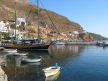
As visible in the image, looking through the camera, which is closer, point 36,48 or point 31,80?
point 31,80

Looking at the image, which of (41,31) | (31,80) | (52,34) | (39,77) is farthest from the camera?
(52,34)

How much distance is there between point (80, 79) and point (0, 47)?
46.8m

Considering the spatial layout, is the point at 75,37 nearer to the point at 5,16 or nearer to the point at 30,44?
the point at 5,16

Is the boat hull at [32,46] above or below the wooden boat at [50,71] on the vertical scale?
above

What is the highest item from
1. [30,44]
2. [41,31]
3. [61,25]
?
[61,25]

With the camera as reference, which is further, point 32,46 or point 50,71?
point 32,46

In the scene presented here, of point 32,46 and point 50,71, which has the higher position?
point 32,46

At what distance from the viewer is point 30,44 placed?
58.7 meters

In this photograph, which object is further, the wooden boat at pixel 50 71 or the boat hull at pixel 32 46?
the boat hull at pixel 32 46

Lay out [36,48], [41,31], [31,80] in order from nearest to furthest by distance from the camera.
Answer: [31,80], [36,48], [41,31]

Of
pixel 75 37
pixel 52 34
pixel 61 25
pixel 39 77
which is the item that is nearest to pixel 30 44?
pixel 39 77

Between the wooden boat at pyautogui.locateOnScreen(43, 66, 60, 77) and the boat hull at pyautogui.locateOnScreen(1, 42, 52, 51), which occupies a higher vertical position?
the boat hull at pyautogui.locateOnScreen(1, 42, 52, 51)

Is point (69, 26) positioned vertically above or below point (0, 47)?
above

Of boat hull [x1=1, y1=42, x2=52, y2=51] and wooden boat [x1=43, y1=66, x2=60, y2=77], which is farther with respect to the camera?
boat hull [x1=1, y1=42, x2=52, y2=51]
